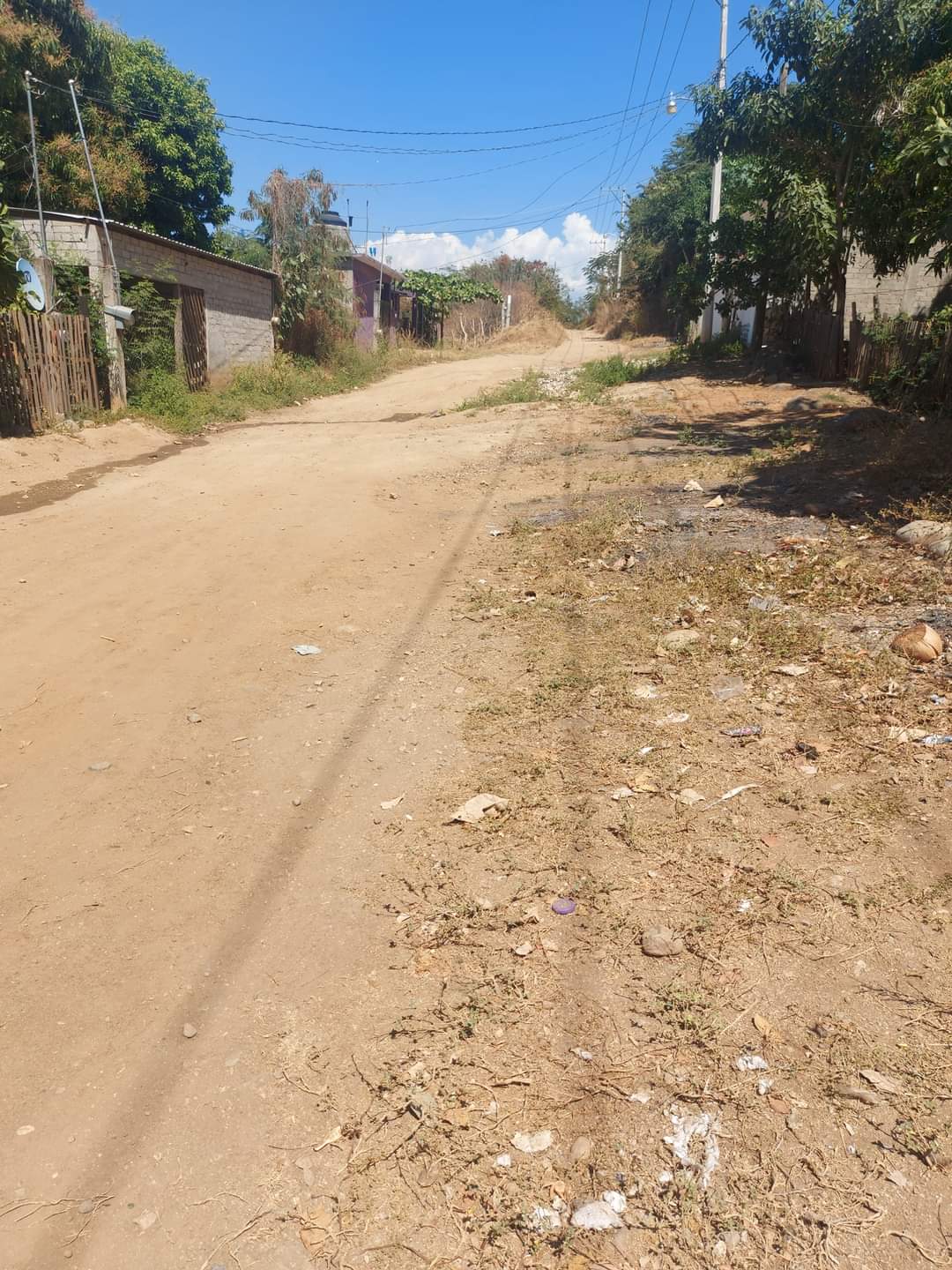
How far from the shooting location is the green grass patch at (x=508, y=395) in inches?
648

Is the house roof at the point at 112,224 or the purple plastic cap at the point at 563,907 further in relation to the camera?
the house roof at the point at 112,224

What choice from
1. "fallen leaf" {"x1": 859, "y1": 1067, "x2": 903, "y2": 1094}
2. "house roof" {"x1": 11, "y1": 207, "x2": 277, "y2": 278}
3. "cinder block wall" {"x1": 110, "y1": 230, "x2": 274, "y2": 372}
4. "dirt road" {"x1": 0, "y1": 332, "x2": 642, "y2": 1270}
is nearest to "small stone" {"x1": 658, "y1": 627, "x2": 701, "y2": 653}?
"dirt road" {"x1": 0, "y1": 332, "x2": 642, "y2": 1270}

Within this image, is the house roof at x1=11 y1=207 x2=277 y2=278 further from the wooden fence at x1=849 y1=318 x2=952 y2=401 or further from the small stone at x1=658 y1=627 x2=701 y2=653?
the small stone at x1=658 y1=627 x2=701 y2=653

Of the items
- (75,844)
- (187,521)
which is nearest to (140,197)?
(187,521)

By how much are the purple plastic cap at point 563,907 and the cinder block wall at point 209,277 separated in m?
13.4

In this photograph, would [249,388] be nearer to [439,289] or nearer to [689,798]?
[689,798]

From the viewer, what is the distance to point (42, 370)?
37.9 feet

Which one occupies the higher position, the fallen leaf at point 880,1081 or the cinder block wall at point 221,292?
the cinder block wall at point 221,292

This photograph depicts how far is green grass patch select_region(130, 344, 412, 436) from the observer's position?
1389cm

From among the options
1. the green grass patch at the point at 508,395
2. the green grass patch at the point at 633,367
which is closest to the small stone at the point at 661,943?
the green grass patch at the point at 633,367

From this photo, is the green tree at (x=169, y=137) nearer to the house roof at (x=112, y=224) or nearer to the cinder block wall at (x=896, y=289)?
the house roof at (x=112, y=224)

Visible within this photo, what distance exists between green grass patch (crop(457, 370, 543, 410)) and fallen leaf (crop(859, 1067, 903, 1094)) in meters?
14.9

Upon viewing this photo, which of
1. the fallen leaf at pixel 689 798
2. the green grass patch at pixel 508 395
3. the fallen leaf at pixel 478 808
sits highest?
the green grass patch at pixel 508 395

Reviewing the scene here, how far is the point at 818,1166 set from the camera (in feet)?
6.67
